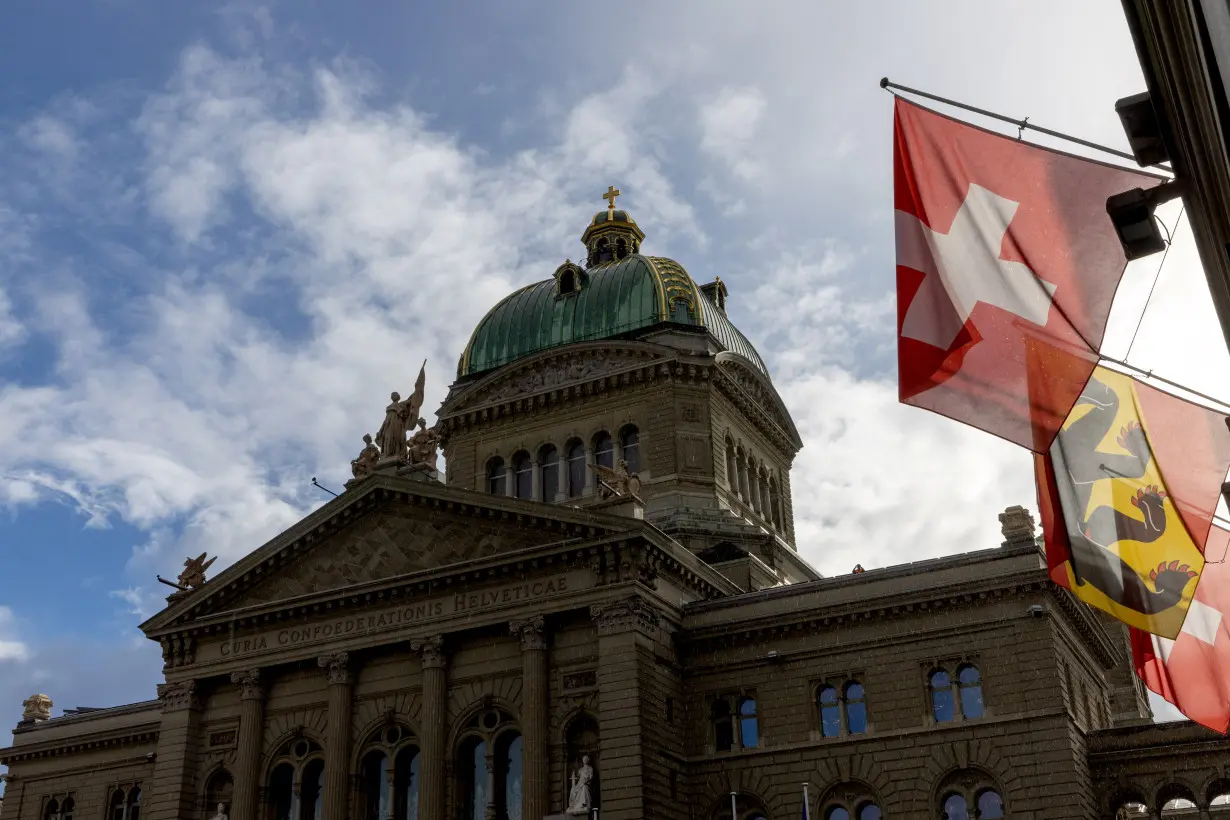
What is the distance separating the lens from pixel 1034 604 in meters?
36.2

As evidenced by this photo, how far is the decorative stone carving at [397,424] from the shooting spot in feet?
151

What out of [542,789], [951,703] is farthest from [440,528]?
[951,703]

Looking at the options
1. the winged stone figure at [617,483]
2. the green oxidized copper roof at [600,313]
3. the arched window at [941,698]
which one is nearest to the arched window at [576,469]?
the green oxidized copper roof at [600,313]

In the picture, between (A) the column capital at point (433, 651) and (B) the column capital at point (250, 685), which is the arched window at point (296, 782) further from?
(A) the column capital at point (433, 651)

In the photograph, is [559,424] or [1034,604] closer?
[1034,604]

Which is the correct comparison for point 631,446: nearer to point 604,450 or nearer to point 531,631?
point 604,450

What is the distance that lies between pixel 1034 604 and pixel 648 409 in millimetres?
20630

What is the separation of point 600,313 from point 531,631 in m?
21.8

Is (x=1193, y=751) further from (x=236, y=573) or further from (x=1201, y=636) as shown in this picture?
(x=236, y=573)

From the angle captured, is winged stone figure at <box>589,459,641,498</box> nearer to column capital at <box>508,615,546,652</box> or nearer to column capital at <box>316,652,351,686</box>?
column capital at <box>508,615,546,652</box>

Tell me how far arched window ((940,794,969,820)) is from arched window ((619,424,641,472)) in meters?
20.1

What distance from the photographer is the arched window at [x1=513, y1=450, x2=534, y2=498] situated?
54188mm

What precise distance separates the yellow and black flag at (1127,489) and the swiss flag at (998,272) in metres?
4.07

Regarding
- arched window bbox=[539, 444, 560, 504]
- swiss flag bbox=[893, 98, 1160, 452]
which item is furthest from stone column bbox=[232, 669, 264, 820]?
swiss flag bbox=[893, 98, 1160, 452]
